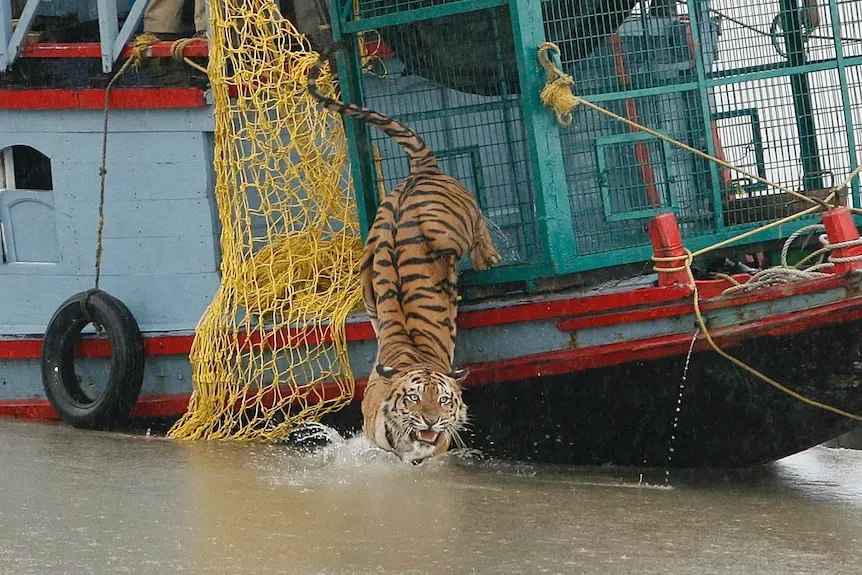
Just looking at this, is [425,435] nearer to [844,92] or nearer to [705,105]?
[705,105]

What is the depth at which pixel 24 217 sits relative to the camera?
8109 mm

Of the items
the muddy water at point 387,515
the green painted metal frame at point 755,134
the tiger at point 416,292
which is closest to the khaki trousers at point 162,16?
the tiger at point 416,292

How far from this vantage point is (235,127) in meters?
7.61

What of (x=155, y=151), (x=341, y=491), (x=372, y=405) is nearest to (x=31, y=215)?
(x=155, y=151)

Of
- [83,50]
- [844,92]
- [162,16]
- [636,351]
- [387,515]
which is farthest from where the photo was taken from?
[162,16]

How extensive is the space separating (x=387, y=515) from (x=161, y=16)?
3861 millimetres

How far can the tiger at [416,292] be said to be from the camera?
650 cm

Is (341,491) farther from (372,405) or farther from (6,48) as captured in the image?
(6,48)

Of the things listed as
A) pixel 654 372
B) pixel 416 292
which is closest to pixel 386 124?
pixel 416 292

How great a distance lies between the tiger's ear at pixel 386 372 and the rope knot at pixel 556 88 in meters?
1.45

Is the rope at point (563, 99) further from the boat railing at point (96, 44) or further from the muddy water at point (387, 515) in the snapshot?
the boat railing at point (96, 44)

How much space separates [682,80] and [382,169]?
5.72ft

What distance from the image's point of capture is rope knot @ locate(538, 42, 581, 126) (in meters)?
6.43

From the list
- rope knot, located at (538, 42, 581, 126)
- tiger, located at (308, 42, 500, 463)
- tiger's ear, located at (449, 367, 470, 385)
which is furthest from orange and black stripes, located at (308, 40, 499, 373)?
rope knot, located at (538, 42, 581, 126)
